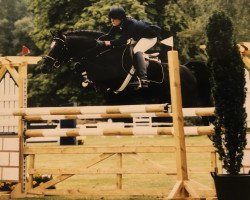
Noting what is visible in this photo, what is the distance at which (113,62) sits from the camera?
9133 millimetres

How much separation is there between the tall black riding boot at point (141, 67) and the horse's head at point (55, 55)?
5.25 feet

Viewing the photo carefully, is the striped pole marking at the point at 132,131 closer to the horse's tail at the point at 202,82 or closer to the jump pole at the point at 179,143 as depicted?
the jump pole at the point at 179,143

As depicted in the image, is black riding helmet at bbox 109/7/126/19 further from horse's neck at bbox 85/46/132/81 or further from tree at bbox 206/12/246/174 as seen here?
tree at bbox 206/12/246/174

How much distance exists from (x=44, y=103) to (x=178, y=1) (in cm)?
609

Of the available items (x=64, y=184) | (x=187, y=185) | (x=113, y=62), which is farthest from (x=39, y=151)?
(x=113, y=62)

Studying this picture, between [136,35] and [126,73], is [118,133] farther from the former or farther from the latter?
[136,35]

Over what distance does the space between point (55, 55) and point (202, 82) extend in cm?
307

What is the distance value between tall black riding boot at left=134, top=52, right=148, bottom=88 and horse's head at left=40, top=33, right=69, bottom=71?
1.60 m

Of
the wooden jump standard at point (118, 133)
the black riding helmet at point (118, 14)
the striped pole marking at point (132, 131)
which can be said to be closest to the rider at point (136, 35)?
the black riding helmet at point (118, 14)

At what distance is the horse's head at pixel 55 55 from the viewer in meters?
8.00

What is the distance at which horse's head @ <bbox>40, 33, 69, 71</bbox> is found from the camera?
7996mm

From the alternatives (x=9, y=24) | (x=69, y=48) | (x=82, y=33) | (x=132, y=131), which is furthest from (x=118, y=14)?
(x=9, y=24)

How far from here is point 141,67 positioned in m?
9.02

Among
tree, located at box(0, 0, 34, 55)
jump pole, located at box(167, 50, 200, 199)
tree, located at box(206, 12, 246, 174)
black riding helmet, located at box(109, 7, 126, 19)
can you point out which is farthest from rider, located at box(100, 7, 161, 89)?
tree, located at box(0, 0, 34, 55)
